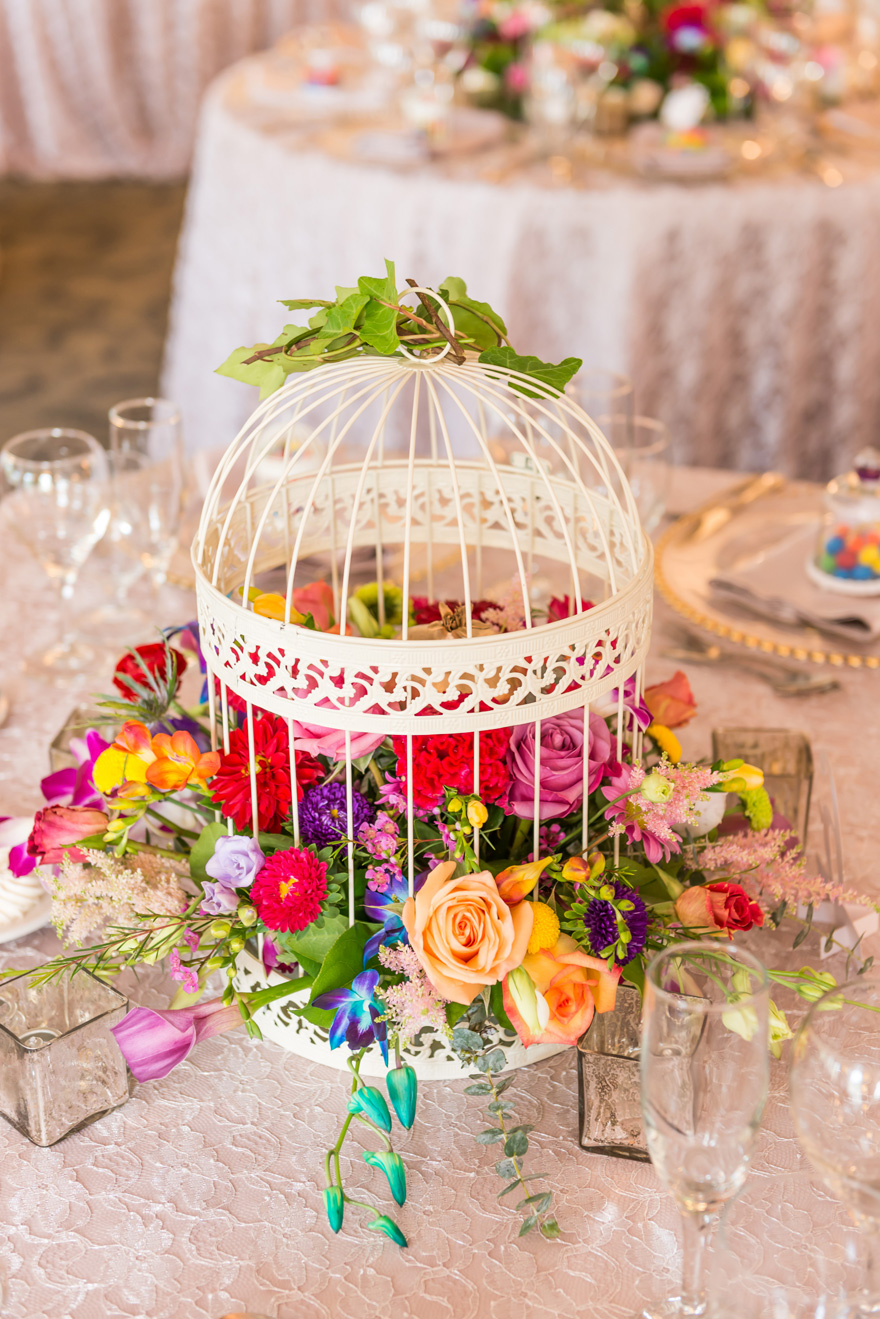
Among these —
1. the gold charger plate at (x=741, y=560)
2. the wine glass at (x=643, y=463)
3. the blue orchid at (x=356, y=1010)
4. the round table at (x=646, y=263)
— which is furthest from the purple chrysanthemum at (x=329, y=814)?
the round table at (x=646, y=263)

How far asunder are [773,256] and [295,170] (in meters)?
1.11

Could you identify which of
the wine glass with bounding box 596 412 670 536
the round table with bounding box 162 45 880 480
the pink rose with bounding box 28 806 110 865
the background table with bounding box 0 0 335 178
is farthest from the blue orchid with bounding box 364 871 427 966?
the background table with bounding box 0 0 335 178

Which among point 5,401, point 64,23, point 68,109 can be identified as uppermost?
point 64,23

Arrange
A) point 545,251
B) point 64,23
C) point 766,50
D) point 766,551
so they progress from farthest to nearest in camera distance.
Result: point 64,23 < point 766,50 < point 545,251 < point 766,551

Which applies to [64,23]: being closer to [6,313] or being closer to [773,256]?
[6,313]

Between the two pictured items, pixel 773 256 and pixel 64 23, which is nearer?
pixel 773 256

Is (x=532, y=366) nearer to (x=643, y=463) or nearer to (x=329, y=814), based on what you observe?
(x=329, y=814)

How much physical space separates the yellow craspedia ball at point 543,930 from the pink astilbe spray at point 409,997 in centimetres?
7

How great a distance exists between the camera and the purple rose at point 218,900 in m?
0.87

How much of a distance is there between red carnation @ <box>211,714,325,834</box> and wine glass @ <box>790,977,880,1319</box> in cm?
39

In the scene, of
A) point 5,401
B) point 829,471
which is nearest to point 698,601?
point 829,471

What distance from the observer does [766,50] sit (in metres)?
3.18

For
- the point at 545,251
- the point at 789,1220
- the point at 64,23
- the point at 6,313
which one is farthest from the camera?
the point at 64,23

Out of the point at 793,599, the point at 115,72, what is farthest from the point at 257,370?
the point at 115,72
